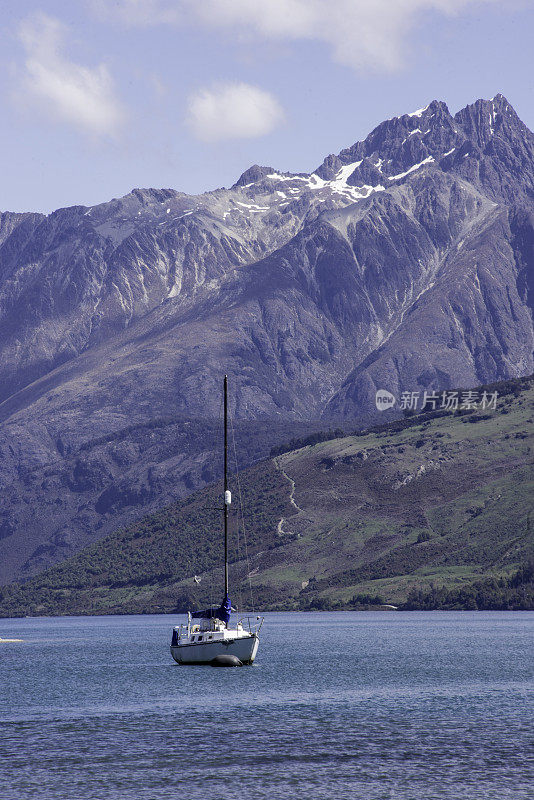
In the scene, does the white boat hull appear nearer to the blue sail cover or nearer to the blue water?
the blue water

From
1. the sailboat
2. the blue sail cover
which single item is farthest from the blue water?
the blue sail cover

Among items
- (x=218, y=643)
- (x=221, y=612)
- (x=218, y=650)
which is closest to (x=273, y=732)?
(x=218, y=643)

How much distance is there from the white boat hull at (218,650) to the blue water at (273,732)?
210 cm

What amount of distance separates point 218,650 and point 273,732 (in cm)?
4122

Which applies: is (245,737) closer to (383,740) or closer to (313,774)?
(383,740)

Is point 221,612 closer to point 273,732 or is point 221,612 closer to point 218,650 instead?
point 218,650

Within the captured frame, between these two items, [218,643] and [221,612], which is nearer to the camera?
[218,643]

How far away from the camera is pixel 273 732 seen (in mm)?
86375

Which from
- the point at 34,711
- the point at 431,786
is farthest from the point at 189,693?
the point at 431,786

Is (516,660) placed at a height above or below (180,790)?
above

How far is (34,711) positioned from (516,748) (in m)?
44.9

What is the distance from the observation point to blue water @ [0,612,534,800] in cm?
6669

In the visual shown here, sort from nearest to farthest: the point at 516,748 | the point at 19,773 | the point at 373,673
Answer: the point at 19,773
the point at 516,748
the point at 373,673

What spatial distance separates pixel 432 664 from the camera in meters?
147
